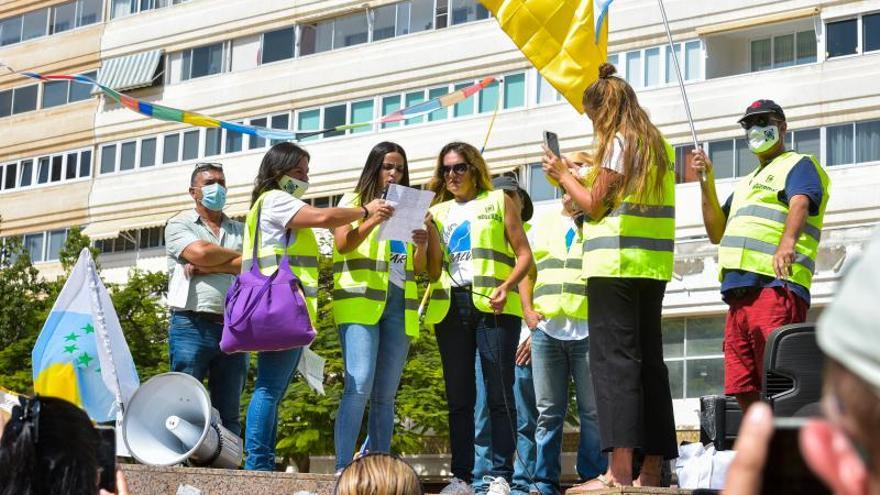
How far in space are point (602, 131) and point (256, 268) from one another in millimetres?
2265

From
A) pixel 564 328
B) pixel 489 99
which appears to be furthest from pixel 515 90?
pixel 564 328

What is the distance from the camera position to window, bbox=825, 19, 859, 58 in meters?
32.4

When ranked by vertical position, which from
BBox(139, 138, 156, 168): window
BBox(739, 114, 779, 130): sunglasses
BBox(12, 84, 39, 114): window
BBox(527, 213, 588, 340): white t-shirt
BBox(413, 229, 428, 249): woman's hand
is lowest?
BBox(527, 213, 588, 340): white t-shirt

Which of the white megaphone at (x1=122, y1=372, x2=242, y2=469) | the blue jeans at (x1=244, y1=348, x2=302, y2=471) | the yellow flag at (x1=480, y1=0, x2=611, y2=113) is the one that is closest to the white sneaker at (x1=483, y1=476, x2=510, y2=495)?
the blue jeans at (x1=244, y1=348, x2=302, y2=471)

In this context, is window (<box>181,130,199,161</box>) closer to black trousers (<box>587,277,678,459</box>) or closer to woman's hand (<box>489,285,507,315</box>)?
woman's hand (<box>489,285,507,315</box>)

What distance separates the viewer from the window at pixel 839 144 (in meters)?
31.9

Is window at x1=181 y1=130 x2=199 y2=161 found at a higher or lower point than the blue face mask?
higher

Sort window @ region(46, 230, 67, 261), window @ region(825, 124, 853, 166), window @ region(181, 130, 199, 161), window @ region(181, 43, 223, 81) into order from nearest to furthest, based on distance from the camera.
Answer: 1. window @ region(825, 124, 853, 166)
2. window @ region(181, 130, 199, 161)
3. window @ region(181, 43, 223, 81)
4. window @ region(46, 230, 67, 261)

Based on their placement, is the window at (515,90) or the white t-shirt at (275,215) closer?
the white t-shirt at (275,215)

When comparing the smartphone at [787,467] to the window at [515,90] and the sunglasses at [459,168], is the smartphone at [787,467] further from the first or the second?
the window at [515,90]

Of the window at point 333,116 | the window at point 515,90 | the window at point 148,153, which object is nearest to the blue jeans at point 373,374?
the window at point 515,90

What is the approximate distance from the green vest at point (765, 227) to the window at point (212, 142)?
35.1m

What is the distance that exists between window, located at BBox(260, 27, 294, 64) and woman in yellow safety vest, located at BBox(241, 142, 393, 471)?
1315 inches

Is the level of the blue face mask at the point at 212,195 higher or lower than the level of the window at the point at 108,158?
lower
